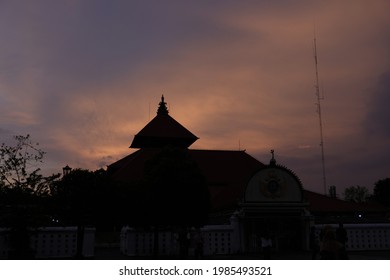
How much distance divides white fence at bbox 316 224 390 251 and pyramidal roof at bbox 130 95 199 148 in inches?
1043

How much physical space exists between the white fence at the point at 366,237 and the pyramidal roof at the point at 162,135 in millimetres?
26483

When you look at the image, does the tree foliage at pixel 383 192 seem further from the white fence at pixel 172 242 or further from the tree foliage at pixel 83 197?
the tree foliage at pixel 83 197

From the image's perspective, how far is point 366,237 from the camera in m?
21.3

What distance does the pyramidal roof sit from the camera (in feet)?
153

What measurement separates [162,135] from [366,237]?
27.9 meters

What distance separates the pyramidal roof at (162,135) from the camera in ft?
153

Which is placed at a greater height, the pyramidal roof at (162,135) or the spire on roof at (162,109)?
the spire on roof at (162,109)

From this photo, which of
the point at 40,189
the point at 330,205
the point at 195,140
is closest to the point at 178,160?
the point at 40,189

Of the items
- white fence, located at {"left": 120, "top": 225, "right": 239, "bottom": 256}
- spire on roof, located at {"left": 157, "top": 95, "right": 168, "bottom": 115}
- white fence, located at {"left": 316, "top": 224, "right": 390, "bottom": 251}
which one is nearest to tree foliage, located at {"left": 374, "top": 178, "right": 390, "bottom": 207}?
spire on roof, located at {"left": 157, "top": 95, "right": 168, "bottom": 115}

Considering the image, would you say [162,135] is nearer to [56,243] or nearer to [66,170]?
[66,170]

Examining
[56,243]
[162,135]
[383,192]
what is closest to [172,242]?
[56,243]

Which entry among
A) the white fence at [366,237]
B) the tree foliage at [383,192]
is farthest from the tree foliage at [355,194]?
the white fence at [366,237]
